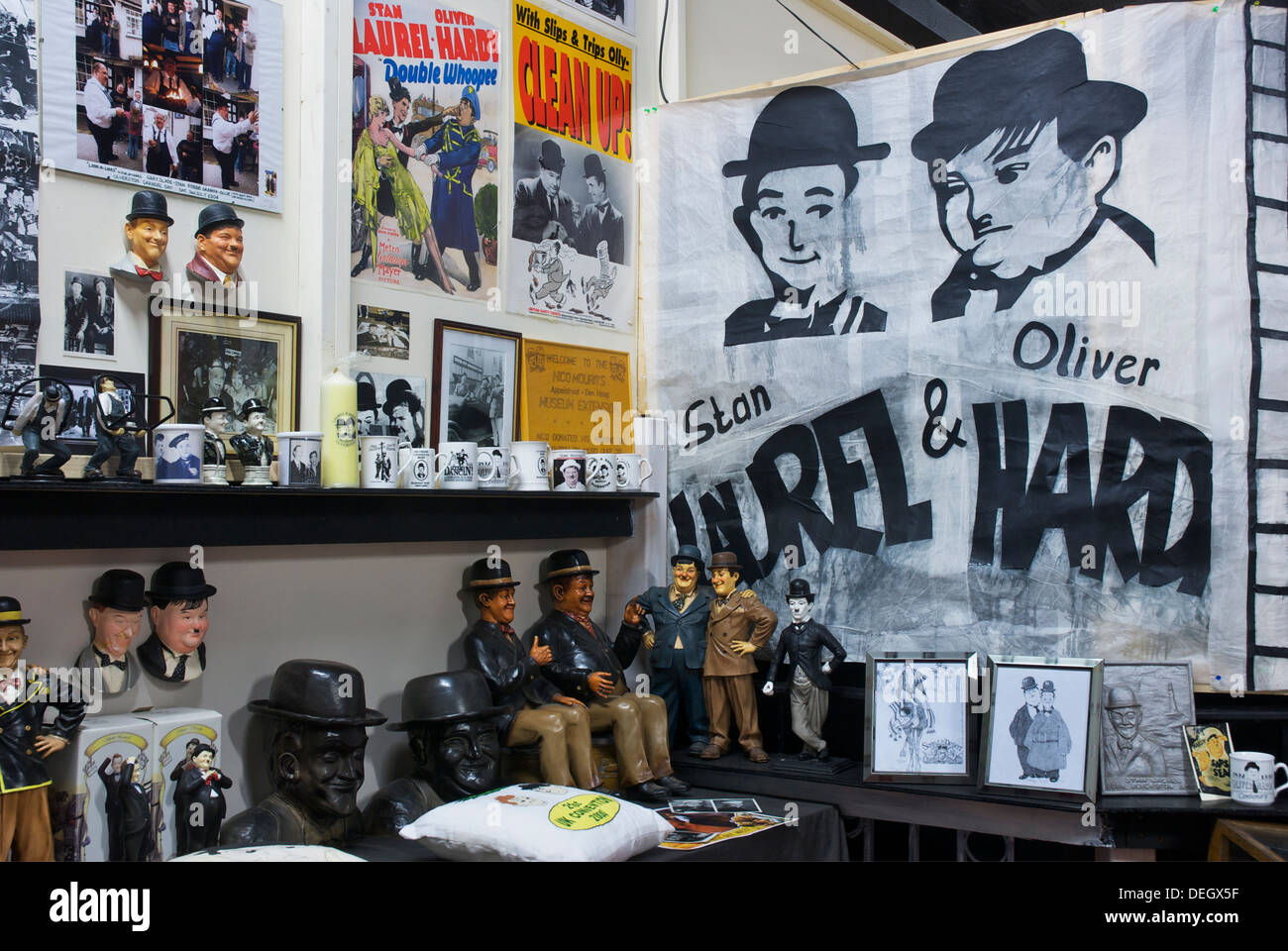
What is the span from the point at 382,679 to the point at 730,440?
1.29m

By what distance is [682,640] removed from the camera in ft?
10.4

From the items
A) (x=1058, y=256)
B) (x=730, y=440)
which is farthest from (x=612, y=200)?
(x=1058, y=256)

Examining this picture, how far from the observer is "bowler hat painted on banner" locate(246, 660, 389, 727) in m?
2.33

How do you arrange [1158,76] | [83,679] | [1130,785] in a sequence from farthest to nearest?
1. [1158,76]
2. [1130,785]
3. [83,679]

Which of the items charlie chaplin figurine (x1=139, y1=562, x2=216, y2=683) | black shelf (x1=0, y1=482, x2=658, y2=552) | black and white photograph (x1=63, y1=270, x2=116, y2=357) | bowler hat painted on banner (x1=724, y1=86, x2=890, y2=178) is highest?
bowler hat painted on banner (x1=724, y1=86, x2=890, y2=178)

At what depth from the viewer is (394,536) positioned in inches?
106

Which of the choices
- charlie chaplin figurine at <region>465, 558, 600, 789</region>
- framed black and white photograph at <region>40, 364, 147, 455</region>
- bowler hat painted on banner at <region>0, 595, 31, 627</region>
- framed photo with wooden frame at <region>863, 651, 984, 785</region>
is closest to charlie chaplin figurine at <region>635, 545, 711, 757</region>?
charlie chaplin figurine at <region>465, 558, 600, 789</region>

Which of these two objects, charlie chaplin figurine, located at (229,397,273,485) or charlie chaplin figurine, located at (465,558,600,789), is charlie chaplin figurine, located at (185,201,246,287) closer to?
charlie chaplin figurine, located at (229,397,273,485)

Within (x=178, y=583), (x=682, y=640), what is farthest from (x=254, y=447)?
(x=682, y=640)

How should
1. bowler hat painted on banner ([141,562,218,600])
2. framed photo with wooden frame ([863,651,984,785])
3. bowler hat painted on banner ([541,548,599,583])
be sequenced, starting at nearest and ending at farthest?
bowler hat painted on banner ([141,562,218,600]) → framed photo with wooden frame ([863,651,984,785]) → bowler hat painted on banner ([541,548,599,583])

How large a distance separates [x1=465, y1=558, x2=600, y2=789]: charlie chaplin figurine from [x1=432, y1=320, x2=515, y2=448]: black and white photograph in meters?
0.38

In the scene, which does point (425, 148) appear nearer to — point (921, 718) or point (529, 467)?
point (529, 467)

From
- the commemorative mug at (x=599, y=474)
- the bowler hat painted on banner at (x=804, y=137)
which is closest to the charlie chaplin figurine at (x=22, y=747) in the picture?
the commemorative mug at (x=599, y=474)

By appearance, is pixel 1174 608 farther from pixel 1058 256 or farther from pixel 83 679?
pixel 83 679
